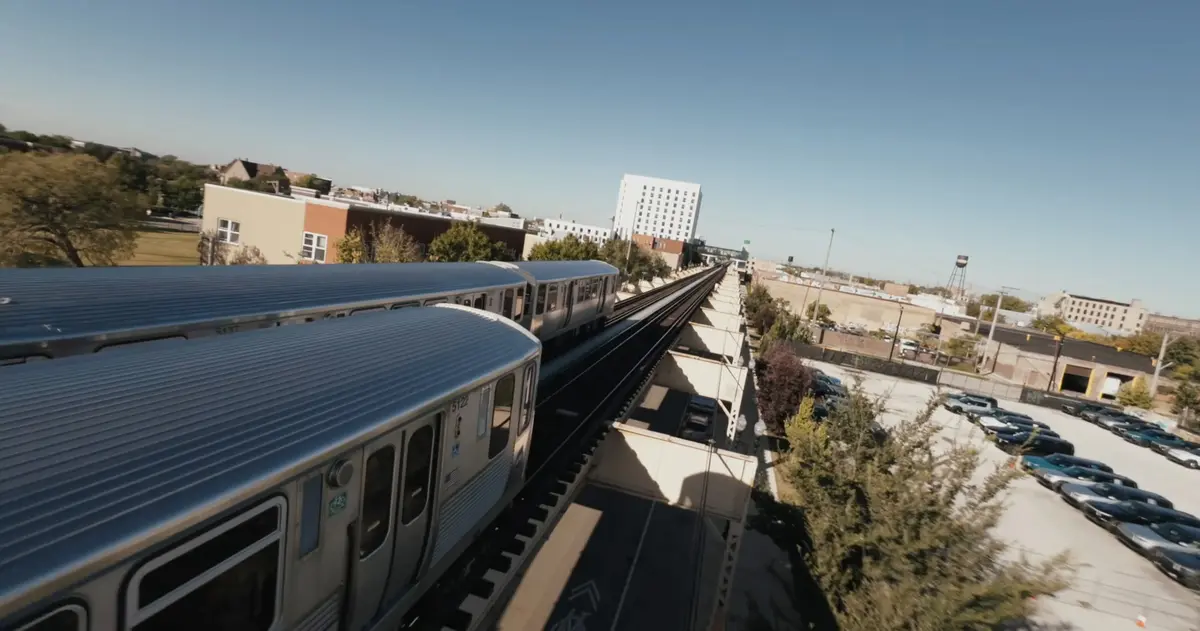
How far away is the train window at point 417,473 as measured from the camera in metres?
5.66

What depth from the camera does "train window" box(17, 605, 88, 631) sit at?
8.27 ft

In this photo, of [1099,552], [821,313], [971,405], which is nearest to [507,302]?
[1099,552]

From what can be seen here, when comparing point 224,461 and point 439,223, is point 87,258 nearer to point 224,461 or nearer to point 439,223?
point 439,223

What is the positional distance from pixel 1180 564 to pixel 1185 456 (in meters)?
19.9

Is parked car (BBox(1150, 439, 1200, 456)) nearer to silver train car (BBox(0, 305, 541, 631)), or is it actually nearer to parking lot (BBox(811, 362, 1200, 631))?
parking lot (BBox(811, 362, 1200, 631))

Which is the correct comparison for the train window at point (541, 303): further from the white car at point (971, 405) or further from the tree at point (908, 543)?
the white car at point (971, 405)

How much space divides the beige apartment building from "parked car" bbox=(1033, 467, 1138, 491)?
158207 millimetres

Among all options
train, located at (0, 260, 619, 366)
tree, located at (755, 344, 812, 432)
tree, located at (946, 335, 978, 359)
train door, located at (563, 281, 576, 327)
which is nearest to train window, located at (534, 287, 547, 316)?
train, located at (0, 260, 619, 366)

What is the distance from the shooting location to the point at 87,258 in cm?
2173

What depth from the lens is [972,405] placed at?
34.2m

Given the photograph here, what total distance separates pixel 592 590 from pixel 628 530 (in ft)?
12.4

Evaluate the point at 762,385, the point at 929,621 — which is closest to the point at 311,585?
the point at 929,621

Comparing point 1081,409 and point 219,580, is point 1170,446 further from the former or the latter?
point 219,580

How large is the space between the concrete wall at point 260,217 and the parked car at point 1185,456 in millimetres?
49416
